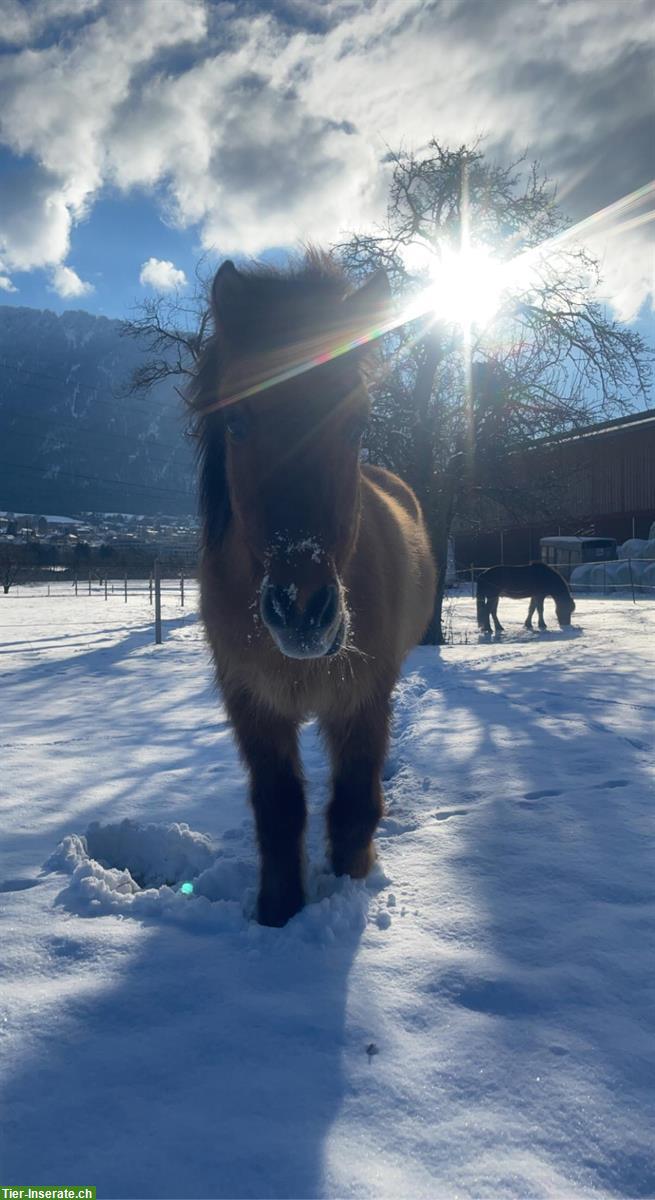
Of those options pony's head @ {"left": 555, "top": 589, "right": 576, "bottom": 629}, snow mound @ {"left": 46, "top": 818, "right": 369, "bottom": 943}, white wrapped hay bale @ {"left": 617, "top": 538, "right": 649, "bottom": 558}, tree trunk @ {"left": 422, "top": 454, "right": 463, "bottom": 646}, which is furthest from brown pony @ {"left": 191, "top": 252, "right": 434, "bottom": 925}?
white wrapped hay bale @ {"left": 617, "top": 538, "right": 649, "bottom": 558}

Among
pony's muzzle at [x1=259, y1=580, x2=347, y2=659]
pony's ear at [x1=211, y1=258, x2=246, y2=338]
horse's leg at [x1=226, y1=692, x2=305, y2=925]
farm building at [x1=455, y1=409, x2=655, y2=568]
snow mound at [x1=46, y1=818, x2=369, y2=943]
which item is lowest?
snow mound at [x1=46, y1=818, x2=369, y2=943]

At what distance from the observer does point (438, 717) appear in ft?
18.4

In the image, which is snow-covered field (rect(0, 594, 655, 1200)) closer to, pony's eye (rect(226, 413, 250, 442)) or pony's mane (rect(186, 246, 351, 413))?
pony's eye (rect(226, 413, 250, 442))

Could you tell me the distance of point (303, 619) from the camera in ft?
6.07

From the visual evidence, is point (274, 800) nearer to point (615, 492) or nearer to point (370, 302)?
point (370, 302)

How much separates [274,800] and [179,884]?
0.67 m

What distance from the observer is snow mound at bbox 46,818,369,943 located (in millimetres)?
2338

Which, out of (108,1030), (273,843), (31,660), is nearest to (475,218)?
(31,660)

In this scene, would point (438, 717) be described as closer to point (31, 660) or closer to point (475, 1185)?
point (475, 1185)

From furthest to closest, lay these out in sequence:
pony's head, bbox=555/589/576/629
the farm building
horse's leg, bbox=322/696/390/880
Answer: the farm building
pony's head, bbox=555/589/576/629
horse's leg, bbox=322/696/390/880

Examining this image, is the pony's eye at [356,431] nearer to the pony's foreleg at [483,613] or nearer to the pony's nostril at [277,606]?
the pony's nostril at [277,606]

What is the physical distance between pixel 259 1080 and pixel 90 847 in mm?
1868

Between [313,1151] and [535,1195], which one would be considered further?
[313,1151]

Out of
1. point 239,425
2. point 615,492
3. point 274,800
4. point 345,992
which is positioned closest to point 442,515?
point 274,800
